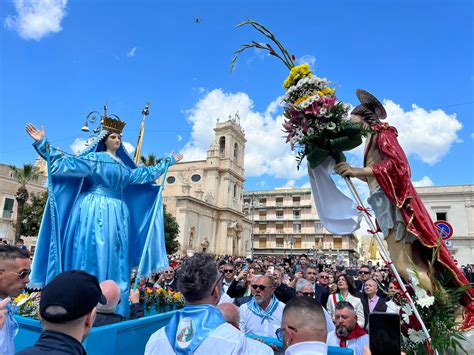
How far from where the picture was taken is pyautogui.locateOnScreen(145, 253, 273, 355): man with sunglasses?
1.80m

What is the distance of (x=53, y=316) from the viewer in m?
1.45

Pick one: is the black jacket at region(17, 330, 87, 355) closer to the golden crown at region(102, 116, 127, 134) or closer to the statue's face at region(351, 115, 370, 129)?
the statue's face at region(351, 115, 370, 129)

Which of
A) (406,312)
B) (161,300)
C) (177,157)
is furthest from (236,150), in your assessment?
(406,312)

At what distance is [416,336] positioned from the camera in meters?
3.00

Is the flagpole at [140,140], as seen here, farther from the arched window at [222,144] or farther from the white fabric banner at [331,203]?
the arched window at [222,144]

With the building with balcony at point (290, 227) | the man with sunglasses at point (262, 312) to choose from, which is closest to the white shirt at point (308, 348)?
the man with sunglasses at point (262, 312)

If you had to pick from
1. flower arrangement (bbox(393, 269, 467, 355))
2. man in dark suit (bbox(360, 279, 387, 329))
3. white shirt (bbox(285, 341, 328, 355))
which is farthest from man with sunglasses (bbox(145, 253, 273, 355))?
man in dark suit (bbox(360, 279, 387, 329))

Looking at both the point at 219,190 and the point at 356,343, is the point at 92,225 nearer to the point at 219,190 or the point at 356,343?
the point at 356,343

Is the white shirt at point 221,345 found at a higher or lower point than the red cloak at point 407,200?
lower

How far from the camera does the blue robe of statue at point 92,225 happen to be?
167 inches

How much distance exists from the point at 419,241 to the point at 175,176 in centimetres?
5817

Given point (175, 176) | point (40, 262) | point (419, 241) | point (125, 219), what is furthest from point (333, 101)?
point (175, 176)

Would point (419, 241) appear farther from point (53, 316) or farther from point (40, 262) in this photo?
point (40, 262)

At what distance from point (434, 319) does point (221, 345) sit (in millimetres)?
2274
